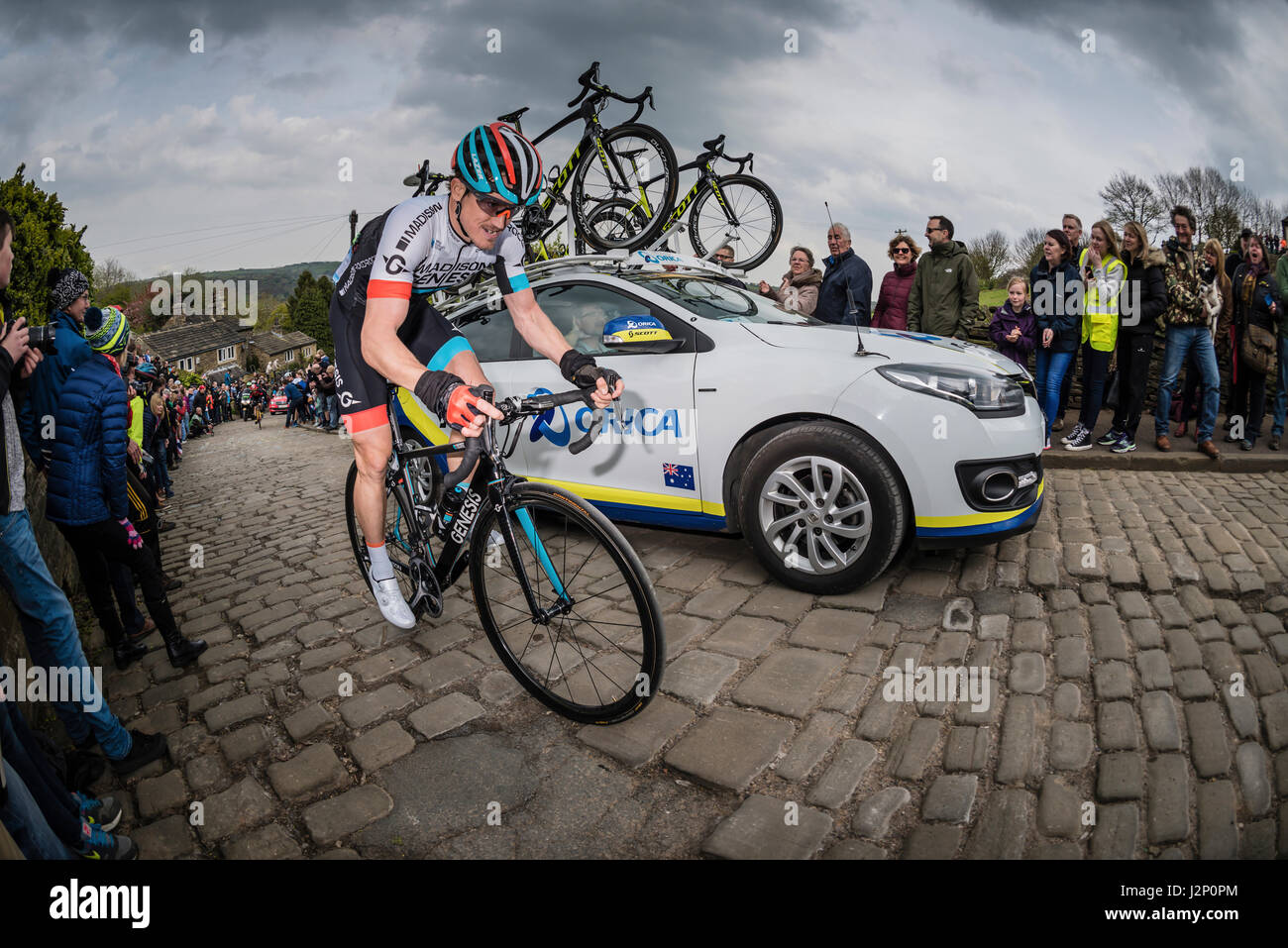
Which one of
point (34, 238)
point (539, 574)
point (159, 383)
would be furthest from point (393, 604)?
point (34, 238)

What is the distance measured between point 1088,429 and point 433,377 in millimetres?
6504

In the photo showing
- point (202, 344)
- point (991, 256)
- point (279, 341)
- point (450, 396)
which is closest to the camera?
point (450, 396)

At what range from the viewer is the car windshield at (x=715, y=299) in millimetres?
4301

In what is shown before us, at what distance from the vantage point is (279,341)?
105 m

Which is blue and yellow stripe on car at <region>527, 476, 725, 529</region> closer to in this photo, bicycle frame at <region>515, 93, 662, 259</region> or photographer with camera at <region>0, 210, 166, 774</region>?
photographer with camera at <region>0, 210, 166, 774</region>

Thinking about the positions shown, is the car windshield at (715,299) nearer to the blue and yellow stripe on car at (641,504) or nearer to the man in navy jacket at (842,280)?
the blue and yellow stripe on car at (641,504)

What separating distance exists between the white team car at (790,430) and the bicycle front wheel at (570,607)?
1049 mm

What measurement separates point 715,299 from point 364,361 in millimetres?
2194

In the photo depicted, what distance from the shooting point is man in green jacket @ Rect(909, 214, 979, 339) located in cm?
680

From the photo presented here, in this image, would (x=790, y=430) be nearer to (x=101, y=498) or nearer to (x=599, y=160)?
(x=101, y=498)

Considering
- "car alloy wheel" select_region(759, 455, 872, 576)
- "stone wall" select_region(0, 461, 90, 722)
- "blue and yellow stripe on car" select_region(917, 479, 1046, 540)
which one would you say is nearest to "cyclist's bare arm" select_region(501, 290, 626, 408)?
"car alloy wheel" select_region(759, 455, 872, 576)

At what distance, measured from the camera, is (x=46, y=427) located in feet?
11.5
